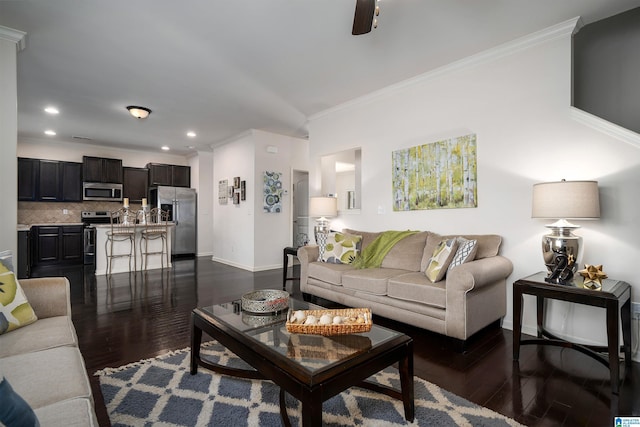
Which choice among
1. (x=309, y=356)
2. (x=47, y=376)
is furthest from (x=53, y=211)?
(x=309, y=356)

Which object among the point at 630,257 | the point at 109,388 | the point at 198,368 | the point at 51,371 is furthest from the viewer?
the point at 630,257

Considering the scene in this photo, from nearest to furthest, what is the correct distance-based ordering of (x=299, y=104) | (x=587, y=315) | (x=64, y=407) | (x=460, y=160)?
1. (x=64, y=407)
2. (x=587, y=315)
3. (x=460, y=160)
4. (x=299, y=104)

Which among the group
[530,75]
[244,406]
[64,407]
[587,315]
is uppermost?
[530,75]

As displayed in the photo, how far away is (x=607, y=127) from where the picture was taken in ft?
8.02

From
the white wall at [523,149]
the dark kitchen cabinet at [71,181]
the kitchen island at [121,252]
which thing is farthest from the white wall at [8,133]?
the dark kitchen cabinet at [71,181]

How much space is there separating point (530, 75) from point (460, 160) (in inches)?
36.9

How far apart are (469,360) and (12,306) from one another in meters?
2.90

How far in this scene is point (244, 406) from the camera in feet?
5.61

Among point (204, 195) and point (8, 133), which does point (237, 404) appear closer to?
point (8, 133)

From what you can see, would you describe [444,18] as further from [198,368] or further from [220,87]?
[198,368]

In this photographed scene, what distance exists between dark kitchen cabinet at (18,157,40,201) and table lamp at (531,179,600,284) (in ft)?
28.2

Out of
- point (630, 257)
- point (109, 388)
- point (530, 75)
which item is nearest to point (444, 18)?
point (530, 75)

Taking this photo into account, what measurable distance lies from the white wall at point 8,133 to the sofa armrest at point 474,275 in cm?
365

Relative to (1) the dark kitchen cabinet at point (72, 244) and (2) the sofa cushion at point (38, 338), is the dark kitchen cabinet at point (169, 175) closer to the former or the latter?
(1) the dark kitchen cabinet at point (72, 244)
